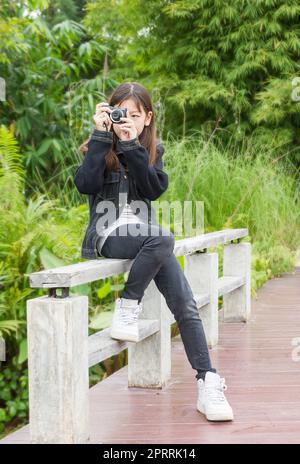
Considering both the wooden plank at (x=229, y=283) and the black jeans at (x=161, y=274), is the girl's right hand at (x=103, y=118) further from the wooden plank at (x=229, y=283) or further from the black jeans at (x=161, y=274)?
the wooden plank at (x=229, y=283)

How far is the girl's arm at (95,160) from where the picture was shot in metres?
3.23

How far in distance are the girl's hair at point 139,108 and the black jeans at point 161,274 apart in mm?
300

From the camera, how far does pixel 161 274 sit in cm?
345

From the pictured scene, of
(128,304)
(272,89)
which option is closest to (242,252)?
(128,304)

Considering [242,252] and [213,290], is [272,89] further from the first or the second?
[213,290]

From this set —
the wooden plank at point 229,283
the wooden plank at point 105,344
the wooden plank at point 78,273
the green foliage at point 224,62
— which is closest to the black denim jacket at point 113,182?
the wooden plank at point 78,273

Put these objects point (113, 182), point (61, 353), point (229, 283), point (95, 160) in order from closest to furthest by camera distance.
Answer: point (61, 353)
point (95, 160)
point (113, 182)
point (229, 283)

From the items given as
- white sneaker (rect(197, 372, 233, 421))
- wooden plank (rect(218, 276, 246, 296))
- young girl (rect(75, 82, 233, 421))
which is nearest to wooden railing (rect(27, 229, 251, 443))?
young girl (rect(75, 82, 233, 421))

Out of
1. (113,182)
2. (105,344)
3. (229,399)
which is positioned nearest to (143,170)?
(113,182)

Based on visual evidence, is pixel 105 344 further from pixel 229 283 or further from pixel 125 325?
pixel 229 283

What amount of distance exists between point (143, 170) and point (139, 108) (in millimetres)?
313

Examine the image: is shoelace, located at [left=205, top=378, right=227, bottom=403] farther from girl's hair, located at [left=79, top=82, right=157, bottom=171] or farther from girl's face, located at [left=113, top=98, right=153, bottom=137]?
girl's face, located at [left=113, top=98, right=153, bottom=137]

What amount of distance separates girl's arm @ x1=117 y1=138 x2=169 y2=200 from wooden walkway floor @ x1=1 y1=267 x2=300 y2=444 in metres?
0.93

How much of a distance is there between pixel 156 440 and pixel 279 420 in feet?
1.86
